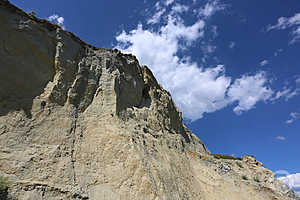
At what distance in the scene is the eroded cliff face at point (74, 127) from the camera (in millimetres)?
8312

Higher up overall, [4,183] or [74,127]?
[74,127]

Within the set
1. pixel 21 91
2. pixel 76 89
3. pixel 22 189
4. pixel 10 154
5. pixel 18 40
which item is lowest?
pixel 22 189

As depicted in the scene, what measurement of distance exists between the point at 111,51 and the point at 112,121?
18.4 ft

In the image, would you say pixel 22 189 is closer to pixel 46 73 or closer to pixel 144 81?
pixel 46 73

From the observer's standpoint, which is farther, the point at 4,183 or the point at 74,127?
the point at 74,127

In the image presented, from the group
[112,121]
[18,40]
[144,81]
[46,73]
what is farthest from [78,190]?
[144,81]

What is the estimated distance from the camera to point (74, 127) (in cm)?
1038

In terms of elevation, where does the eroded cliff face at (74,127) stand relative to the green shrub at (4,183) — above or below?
above

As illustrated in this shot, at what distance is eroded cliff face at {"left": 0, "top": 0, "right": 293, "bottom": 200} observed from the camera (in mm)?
8312

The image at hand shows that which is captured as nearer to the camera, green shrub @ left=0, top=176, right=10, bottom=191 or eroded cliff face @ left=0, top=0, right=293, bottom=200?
green shrub @ left=0, top=176, right=10, bottom=191

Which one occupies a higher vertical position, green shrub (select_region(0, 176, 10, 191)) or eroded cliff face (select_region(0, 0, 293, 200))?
eroded cliff face (select_region(0, 0, 293, 200))

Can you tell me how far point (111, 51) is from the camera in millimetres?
14711

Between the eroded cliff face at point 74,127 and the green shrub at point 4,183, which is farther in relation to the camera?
the eroded cliff face at point 74,127

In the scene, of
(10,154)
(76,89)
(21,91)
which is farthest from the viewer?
(76,89)
